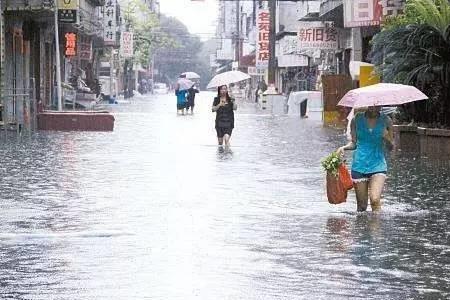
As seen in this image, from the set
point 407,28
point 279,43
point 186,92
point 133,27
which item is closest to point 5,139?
point 407,28

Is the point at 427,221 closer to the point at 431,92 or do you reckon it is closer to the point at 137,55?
the point at 431,92

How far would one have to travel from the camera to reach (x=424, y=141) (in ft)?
77.0

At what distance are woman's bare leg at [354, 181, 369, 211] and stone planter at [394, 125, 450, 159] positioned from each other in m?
8.75

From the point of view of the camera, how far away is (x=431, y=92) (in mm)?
23875

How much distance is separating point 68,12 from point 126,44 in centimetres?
4859

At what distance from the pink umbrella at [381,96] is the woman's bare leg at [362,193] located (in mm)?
957

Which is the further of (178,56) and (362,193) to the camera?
(178,56)

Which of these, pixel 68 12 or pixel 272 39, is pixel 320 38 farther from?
pixel 68 12

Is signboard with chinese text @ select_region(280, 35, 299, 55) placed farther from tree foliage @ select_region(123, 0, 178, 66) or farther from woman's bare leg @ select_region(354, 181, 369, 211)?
woman's bare leg @ select_region(354, 181, 369, 211)

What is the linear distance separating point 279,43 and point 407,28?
57.1m

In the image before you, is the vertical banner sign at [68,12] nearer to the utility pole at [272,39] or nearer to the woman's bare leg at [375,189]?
the utility pole at [272,39]

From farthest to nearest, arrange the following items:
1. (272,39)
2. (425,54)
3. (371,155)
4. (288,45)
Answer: (288,45) < (272,39) < (425,54) < (371,155)

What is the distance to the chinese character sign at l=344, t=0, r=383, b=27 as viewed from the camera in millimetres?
34375

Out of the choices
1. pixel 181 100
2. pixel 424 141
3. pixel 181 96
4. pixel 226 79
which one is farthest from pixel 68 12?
pixel 424 141
